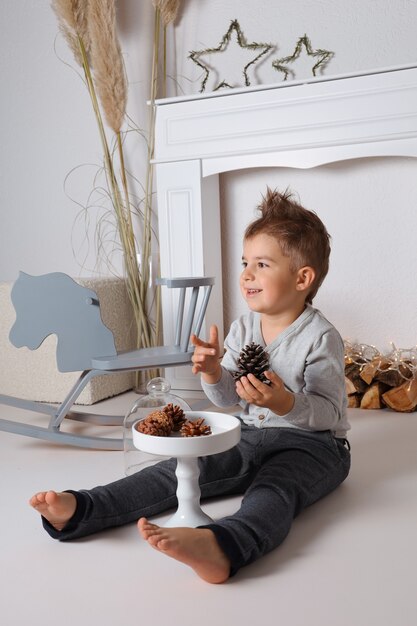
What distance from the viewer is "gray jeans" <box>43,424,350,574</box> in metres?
1.10

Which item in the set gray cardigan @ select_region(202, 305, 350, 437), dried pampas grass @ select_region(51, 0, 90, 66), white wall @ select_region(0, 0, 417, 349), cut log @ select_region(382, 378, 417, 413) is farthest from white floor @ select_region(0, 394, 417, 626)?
dried pampas grass @ select_region(51, 0, 90, 66)

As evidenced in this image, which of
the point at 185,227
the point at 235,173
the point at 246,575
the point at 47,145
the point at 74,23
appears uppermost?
the point at 74,23

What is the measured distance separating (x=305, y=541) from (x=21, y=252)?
2.05m

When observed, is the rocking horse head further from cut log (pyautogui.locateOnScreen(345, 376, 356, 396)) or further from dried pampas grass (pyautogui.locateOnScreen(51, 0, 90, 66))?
dried pampas grass (pyautogui.locateOnScreen(51, 0, 90, 66))

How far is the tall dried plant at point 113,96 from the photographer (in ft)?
7.78

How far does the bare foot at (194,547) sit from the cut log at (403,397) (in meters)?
1.15

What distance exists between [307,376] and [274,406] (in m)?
0.17

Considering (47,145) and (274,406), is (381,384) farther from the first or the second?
(47,145)

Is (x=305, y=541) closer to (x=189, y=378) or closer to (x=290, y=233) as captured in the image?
(x=290, y=233)

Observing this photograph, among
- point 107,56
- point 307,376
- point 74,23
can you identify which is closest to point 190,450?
point 307,376

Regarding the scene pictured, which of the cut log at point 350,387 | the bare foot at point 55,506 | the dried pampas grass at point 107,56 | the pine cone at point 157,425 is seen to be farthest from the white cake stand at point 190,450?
the dried pampas grass at point 107,56

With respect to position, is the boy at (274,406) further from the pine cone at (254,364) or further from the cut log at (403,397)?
the cut log at (403,397)

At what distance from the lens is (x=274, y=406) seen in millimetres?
1235

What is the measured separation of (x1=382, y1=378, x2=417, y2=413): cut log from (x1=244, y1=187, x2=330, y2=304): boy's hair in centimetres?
73
